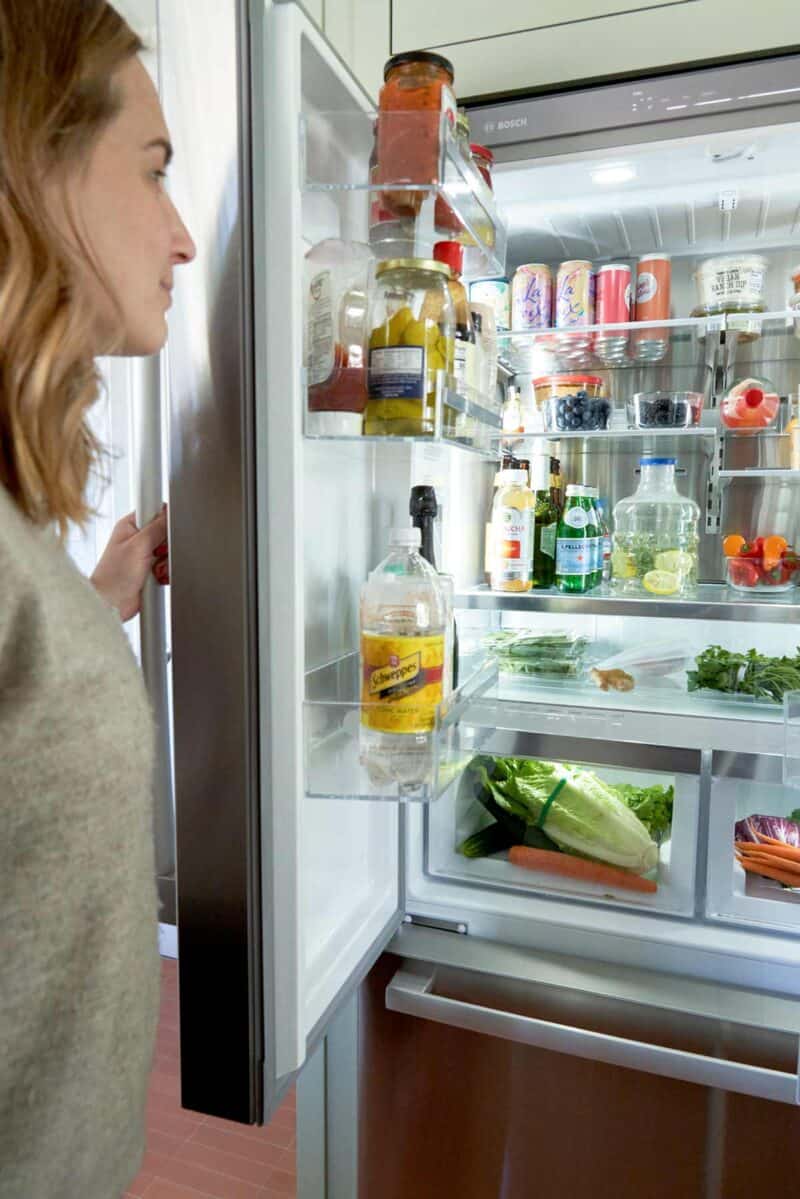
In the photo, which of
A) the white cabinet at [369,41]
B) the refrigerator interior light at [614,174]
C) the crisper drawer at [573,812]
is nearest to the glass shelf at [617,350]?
the refrigerator interior light at [614,174]

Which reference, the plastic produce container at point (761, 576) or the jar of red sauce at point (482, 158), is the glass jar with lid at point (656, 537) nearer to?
the plastic produce container at point (761, 576)

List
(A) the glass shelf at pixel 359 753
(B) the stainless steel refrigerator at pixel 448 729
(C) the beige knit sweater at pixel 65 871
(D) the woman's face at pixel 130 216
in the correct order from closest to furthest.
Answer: (C) the beige knit sweater at pixel 65 871, (D) the woman's face at pixel 130 216, (B) the stainless steel refrigerator at pixel 448 729, (A) the glass shelf at pixel 359 753

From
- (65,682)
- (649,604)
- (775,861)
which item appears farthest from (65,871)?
(775,861)

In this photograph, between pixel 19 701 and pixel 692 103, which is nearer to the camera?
pixel 19 701

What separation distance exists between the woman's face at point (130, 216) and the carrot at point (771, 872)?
119cm

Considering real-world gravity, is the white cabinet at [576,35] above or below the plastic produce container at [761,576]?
above

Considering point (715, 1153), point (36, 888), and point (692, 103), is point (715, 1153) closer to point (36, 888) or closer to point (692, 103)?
point (36, 888)

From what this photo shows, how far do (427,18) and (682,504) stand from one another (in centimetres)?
87

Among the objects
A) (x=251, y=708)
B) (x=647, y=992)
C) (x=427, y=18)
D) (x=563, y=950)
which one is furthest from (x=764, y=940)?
(x=427, y=18)

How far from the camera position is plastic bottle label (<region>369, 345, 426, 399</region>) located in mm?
906

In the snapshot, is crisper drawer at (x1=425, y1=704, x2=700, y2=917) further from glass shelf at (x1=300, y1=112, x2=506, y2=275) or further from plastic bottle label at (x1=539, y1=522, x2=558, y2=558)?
glass shelf at (x1=300, y1=112, x2=506, y2=275)

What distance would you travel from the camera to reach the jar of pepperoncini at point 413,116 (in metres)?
0.88

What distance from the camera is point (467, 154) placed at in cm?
95

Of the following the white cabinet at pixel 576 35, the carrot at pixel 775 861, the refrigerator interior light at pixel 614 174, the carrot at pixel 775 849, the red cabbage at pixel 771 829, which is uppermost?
the white cabinet at pixel 576 35
